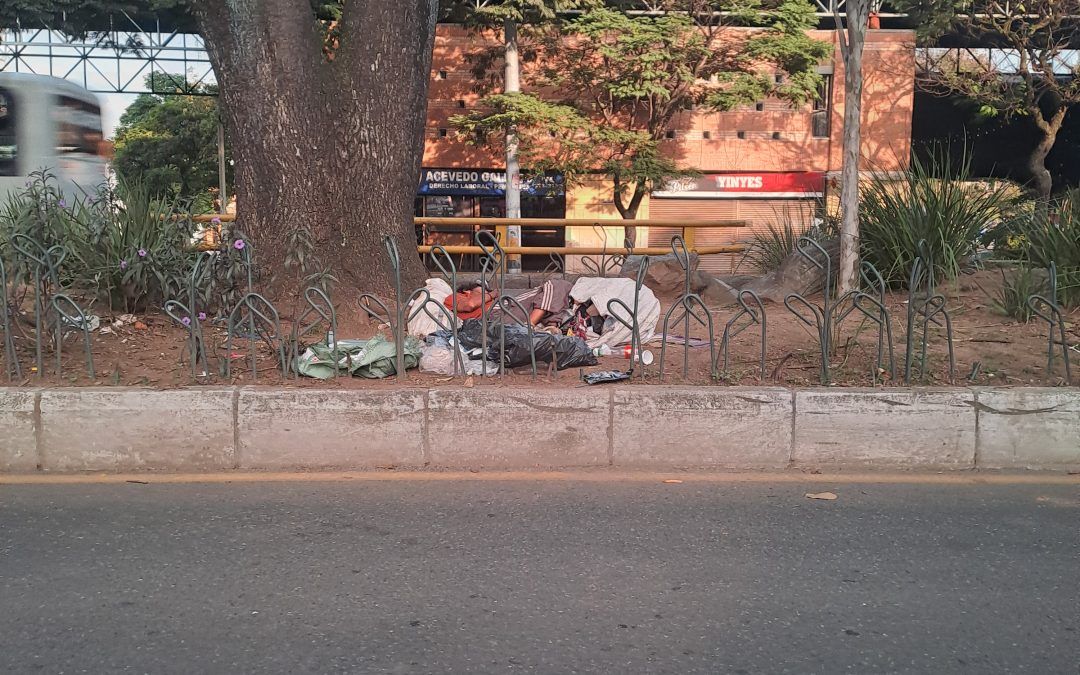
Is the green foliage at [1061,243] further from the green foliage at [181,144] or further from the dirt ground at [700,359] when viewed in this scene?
the green foliage at [181,144]

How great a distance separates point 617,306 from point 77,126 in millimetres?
10959

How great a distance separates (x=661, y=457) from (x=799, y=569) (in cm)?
153

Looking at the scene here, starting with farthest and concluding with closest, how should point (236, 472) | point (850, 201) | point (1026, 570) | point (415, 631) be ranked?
point (850, 201) < point (236, 472) < point (1026, 570) < point (415, 631)

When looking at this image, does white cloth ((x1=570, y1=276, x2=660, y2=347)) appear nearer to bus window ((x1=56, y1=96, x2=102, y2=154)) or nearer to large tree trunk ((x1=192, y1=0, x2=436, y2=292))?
large tree trunk ((x1=192, y1=0, x2=436, y2=292))

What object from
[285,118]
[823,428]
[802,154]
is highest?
[802,154]

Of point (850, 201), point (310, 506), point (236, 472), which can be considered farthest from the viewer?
point (850, 201)

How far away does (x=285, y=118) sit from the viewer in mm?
7145

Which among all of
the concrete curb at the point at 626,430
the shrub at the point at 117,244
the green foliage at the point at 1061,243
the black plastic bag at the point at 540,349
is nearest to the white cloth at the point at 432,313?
the black plastic bag at the point at 540,349

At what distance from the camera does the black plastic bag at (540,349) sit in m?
6.17

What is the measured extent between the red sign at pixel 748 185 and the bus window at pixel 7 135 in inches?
786

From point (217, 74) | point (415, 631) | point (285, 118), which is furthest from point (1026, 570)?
point (217, 74)

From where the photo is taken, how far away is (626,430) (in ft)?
17.8

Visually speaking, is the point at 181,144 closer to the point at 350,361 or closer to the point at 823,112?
the point at 823,112

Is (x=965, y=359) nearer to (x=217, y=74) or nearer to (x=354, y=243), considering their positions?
(x=354, y=243)
